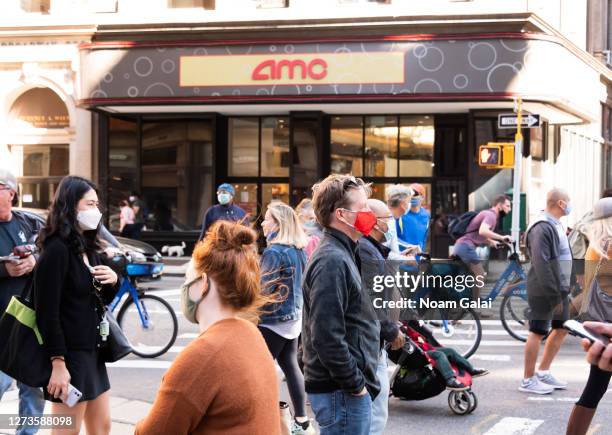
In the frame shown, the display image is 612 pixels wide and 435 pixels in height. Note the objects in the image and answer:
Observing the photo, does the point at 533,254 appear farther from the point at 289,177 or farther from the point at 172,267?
the point at 289,177

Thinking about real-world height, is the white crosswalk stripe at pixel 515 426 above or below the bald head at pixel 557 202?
below

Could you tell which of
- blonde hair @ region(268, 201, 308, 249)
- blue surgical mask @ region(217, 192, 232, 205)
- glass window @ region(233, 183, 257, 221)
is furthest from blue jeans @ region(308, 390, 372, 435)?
glass window @ region(233, 183, 257, 221)

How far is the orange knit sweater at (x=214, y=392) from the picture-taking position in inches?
104

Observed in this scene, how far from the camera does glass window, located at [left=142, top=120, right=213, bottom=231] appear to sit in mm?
26000

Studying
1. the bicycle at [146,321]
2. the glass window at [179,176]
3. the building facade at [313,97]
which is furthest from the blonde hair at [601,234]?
the glass window at [179,176]

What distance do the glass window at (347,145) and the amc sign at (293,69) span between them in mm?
2468

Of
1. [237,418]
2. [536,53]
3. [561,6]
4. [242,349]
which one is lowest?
[237,418]

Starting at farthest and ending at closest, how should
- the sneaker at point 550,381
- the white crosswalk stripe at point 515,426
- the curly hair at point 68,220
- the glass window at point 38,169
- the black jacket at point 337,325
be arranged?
the glass window at point 38,169 < the sneaker at point 550,381 < the white crosswalk stripe at point 515,426 < the curly hair at point 68,220 < the black jacket at point 337,325

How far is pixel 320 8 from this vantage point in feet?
78.4

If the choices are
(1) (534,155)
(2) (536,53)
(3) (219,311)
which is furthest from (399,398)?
(1) (534,155)

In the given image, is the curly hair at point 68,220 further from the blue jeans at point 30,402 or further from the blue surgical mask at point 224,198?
the blue surgical mask at point 224,198

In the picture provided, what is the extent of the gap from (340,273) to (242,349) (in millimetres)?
1644

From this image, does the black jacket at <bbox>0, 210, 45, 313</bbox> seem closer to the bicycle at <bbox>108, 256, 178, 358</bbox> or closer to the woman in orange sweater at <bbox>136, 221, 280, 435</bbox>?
the woman in orange sweater at <bbox>136, 221, 280, 435</bbox>
